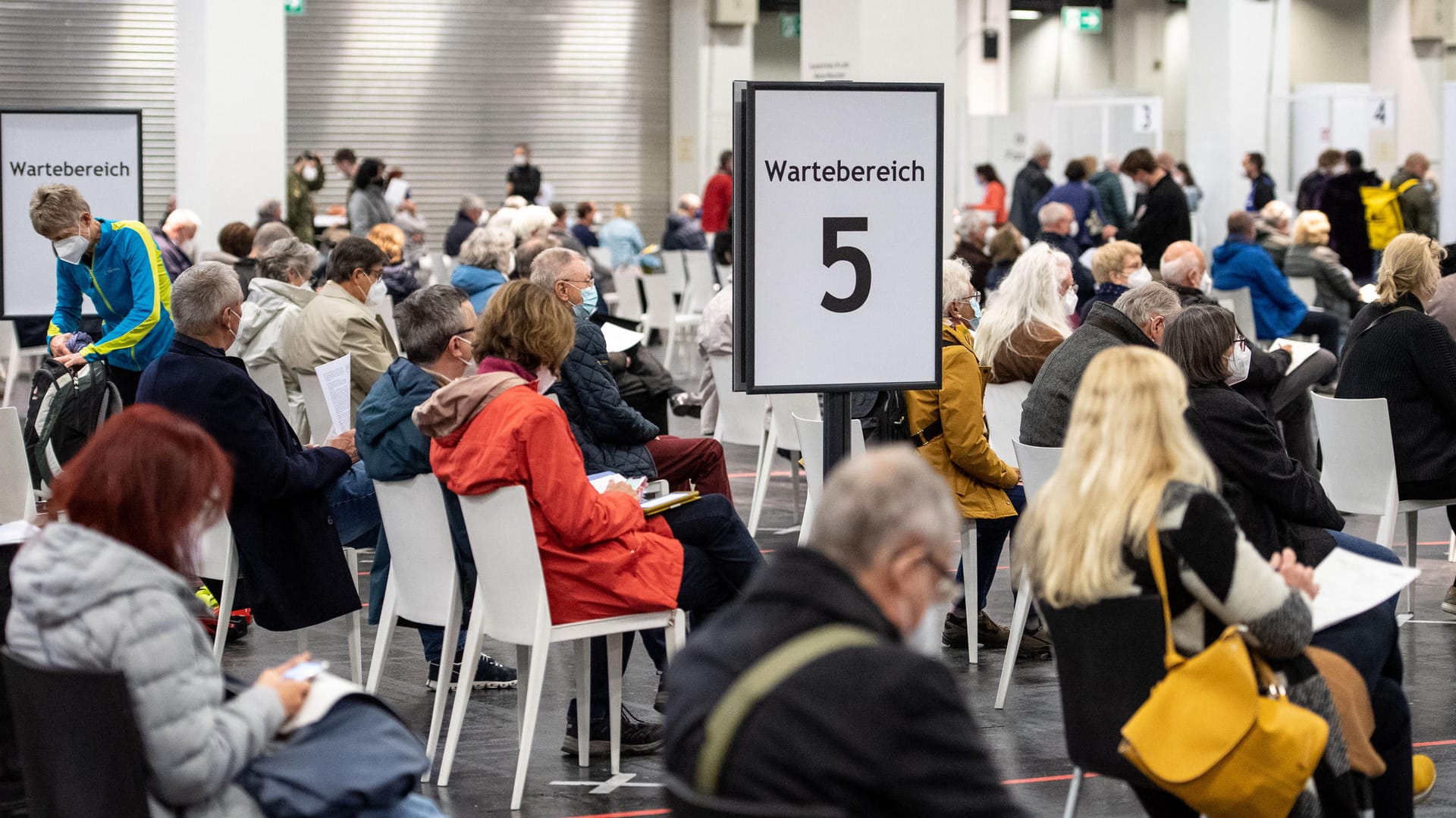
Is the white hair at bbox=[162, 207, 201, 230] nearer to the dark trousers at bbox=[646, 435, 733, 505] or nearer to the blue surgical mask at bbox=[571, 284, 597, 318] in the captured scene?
the blue surgical mask at bbox=[571, 284, 597, 318]

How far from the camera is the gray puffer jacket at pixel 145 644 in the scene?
2486mm

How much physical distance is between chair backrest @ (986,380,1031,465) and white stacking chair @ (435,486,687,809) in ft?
6.77

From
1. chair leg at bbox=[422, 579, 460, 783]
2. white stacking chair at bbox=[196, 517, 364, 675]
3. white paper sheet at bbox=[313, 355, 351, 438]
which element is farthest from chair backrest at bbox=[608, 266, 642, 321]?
chair leg at bbox=[422, 579, 460, 783]

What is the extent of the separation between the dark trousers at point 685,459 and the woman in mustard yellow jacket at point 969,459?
80 cm

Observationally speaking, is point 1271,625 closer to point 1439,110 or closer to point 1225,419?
point 1225,419

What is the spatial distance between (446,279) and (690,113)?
338 inches

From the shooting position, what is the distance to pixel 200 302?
15.4 ft

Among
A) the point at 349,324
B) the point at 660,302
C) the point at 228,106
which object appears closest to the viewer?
the point at 349,324

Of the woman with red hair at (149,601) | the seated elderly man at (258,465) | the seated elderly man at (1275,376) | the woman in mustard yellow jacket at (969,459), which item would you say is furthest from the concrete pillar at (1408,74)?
Answer: the woman with red hair at (149,601)

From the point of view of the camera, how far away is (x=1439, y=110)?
72.0 ft

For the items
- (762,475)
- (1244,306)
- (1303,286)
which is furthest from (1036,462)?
(1303,286)

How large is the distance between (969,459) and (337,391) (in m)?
1.99

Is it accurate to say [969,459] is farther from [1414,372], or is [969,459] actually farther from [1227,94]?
[1227,94]

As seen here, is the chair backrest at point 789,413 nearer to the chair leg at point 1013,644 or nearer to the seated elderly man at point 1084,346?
the seated elderly man at point 1084,346
